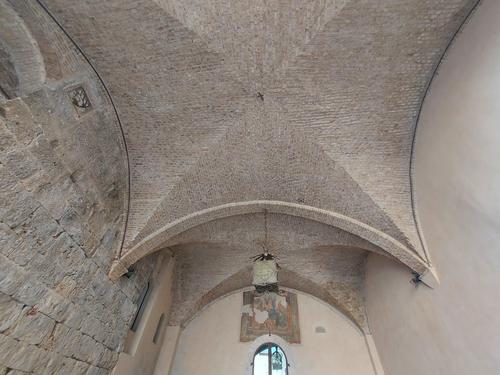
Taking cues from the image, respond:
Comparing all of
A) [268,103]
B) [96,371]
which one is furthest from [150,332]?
[268,103]

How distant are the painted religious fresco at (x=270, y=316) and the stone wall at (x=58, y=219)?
3516mm

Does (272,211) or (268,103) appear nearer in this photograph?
(268,103)

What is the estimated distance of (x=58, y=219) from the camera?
363 centimetres

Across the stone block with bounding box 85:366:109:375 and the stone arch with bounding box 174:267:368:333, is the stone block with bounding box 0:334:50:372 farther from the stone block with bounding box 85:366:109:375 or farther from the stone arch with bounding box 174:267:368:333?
the stone arch with bounding box 174:267:368:333

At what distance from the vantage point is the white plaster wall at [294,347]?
6.38m

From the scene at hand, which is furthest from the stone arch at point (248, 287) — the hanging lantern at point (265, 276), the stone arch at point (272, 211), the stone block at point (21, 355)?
the stone block at point (21, 355)

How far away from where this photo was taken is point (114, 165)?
4816mm

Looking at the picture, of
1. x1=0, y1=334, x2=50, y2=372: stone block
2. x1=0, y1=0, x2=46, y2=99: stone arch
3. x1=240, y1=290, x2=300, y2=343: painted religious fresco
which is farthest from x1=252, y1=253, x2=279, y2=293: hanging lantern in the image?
x1=0, y1=0, x2=46, y2=99: stone arch

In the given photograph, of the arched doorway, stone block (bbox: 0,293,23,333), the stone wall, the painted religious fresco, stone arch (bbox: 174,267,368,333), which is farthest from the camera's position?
stone arch (bbox: 174,267,368,333)

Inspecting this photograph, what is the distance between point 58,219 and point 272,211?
4076 millimetres

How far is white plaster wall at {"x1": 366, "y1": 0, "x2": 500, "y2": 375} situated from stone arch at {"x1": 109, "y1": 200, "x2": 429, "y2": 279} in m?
0.51

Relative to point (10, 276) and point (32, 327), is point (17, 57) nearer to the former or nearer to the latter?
point (10, 276)

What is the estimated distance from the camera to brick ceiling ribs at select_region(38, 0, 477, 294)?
3.66 metres

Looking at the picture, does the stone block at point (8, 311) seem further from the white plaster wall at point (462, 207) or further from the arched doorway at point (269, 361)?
the white plaster wall at point (462, 207)
